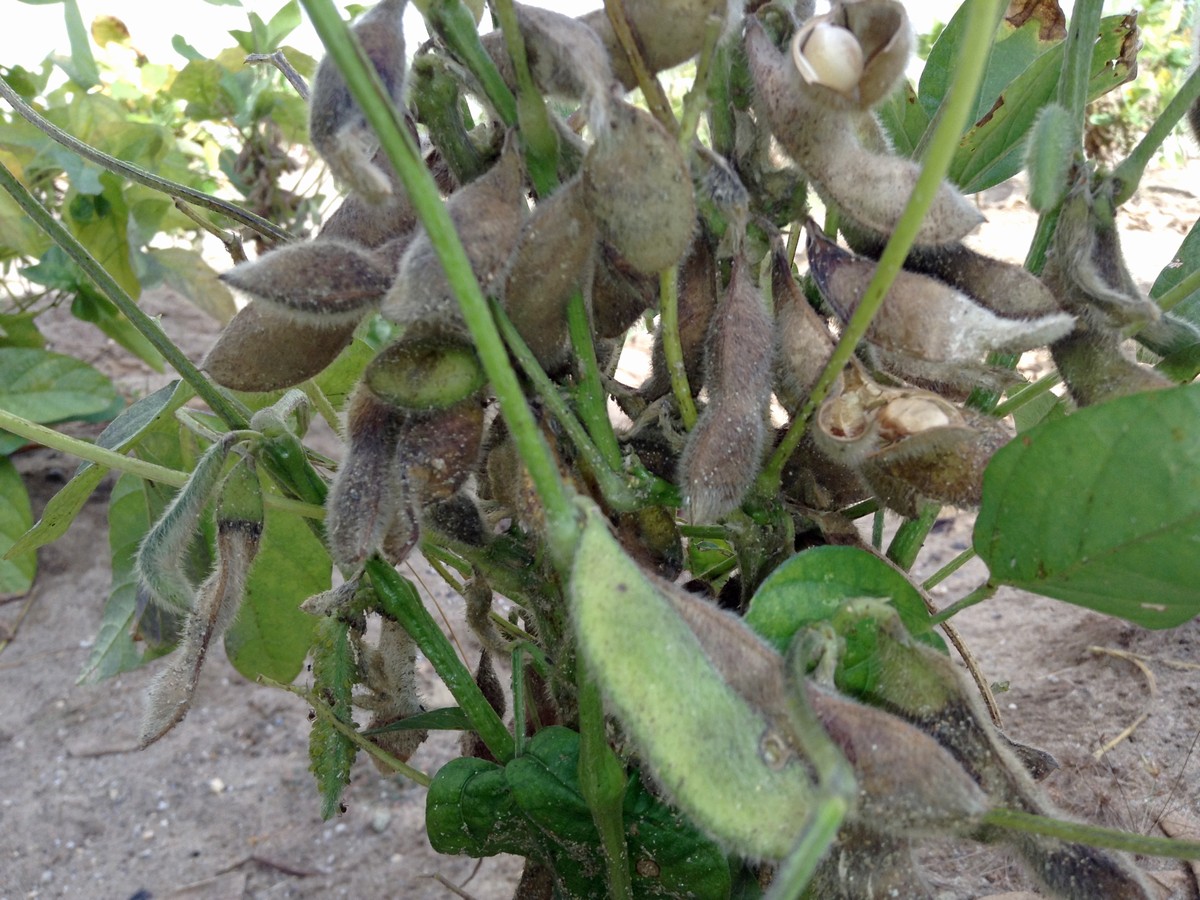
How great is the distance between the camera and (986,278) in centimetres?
53

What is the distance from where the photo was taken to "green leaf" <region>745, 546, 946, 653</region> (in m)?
0.51

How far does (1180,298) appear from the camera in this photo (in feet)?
1.96

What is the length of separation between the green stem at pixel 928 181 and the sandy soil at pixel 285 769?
0.63 metres

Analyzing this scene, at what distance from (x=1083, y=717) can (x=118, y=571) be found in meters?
1.09

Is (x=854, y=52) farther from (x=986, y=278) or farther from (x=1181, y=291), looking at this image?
(x=1181, y=291)

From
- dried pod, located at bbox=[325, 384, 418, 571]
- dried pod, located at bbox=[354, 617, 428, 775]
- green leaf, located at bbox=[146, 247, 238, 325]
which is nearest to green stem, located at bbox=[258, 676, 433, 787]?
dried pod, located at bbox=[354, 617, 428, 775]

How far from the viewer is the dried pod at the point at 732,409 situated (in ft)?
1.69

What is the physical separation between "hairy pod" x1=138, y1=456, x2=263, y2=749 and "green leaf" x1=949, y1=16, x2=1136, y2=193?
570mm

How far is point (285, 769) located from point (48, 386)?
90cm

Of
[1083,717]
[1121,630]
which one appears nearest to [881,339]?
[1083,717]

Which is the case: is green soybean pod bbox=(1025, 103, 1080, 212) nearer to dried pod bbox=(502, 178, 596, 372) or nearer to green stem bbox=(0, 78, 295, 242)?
dried pod bbox=(502, 178, 596, 372)

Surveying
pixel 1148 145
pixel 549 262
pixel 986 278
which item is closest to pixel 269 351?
pixel 549 262

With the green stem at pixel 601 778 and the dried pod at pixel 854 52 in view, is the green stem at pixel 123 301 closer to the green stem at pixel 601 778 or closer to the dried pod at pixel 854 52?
the green stem at pixel 601 778

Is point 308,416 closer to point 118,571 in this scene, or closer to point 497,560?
point 497,560
